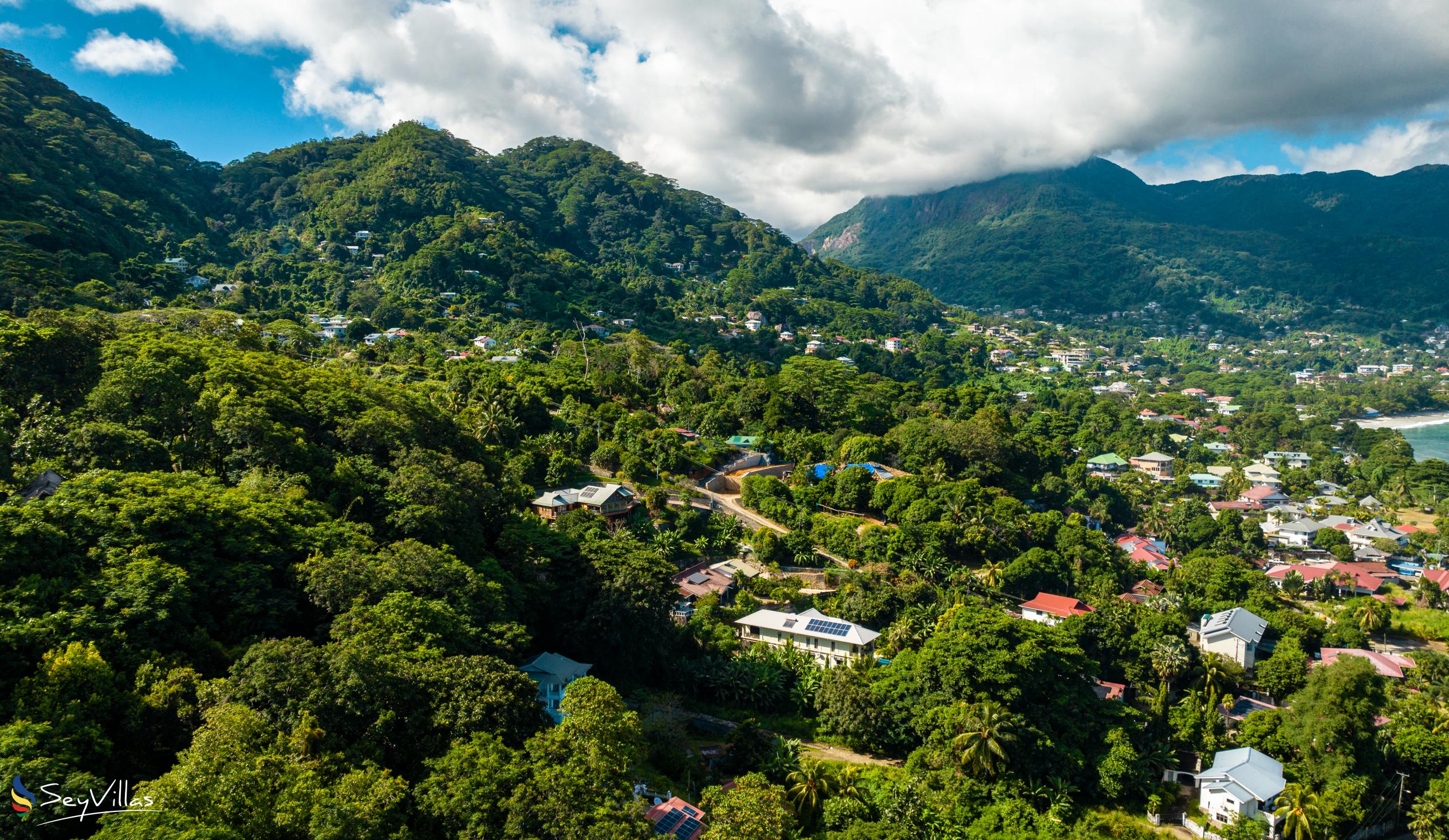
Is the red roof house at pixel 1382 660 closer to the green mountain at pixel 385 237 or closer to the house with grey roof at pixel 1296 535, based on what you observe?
the house with grey roof at pixel 1296 535

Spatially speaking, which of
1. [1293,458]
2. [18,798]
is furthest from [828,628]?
[1293,458]

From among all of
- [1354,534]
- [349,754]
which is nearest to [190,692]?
[349,754]

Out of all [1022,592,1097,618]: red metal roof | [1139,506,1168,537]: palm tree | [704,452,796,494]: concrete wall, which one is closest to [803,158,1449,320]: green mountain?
[1139,506,1168,537]: palm tree

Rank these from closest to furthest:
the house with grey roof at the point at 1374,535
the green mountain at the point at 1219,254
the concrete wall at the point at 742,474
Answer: the concrete wall at the point at 742,474
the house with grey roof at the point at 1374,535
the green mountain at the point at 1219,254

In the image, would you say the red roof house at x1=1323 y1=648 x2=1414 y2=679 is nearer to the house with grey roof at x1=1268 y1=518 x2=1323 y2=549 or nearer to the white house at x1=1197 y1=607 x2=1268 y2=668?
the white house at x1=1197 y1=607 x2=1268 y2=668

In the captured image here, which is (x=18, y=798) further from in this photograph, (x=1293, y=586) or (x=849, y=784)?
(x=1293, y=586)

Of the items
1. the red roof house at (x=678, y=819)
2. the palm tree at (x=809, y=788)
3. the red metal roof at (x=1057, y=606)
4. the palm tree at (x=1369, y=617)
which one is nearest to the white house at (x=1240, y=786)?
the red metal roof at (x=1057, y=606)

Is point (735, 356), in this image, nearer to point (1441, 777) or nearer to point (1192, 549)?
point (1192, 549)
